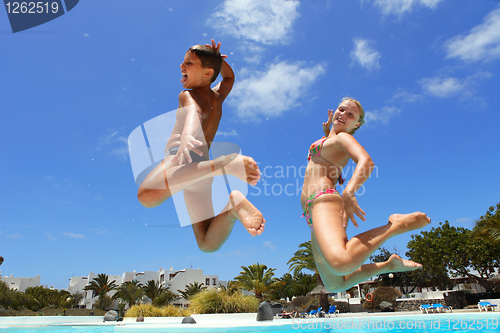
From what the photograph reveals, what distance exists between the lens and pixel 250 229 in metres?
2.74

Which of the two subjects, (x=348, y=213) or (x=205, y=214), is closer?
(x=348, y=213)

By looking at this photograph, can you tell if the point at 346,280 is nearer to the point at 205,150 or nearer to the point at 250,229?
the point at 250,229

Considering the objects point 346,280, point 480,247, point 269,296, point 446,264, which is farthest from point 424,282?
point 346,280

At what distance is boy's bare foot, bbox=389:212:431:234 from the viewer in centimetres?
310

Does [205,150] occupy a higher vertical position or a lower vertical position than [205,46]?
lower

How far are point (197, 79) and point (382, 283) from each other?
4990 cm

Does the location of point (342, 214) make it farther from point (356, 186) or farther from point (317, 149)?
point (317, 149)

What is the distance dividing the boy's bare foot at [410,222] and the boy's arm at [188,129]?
196 cm

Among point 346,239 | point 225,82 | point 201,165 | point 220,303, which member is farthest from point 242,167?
point 220,303

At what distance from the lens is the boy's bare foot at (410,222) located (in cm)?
310

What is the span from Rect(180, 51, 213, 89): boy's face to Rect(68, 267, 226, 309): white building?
64.5 metres

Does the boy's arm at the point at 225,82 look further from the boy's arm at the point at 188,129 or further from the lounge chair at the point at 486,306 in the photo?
the lounge chair at the point at 486,306

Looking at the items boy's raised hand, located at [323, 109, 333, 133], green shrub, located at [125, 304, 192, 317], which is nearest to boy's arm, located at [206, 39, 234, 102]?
boy's raised hand, located at [323, 109, 333, 133]

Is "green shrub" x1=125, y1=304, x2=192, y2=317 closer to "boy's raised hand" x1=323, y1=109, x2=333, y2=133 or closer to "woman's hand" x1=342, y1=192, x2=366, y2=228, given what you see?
"boy's raised hand" x1=323, y1=109, x2=333, y2=133
